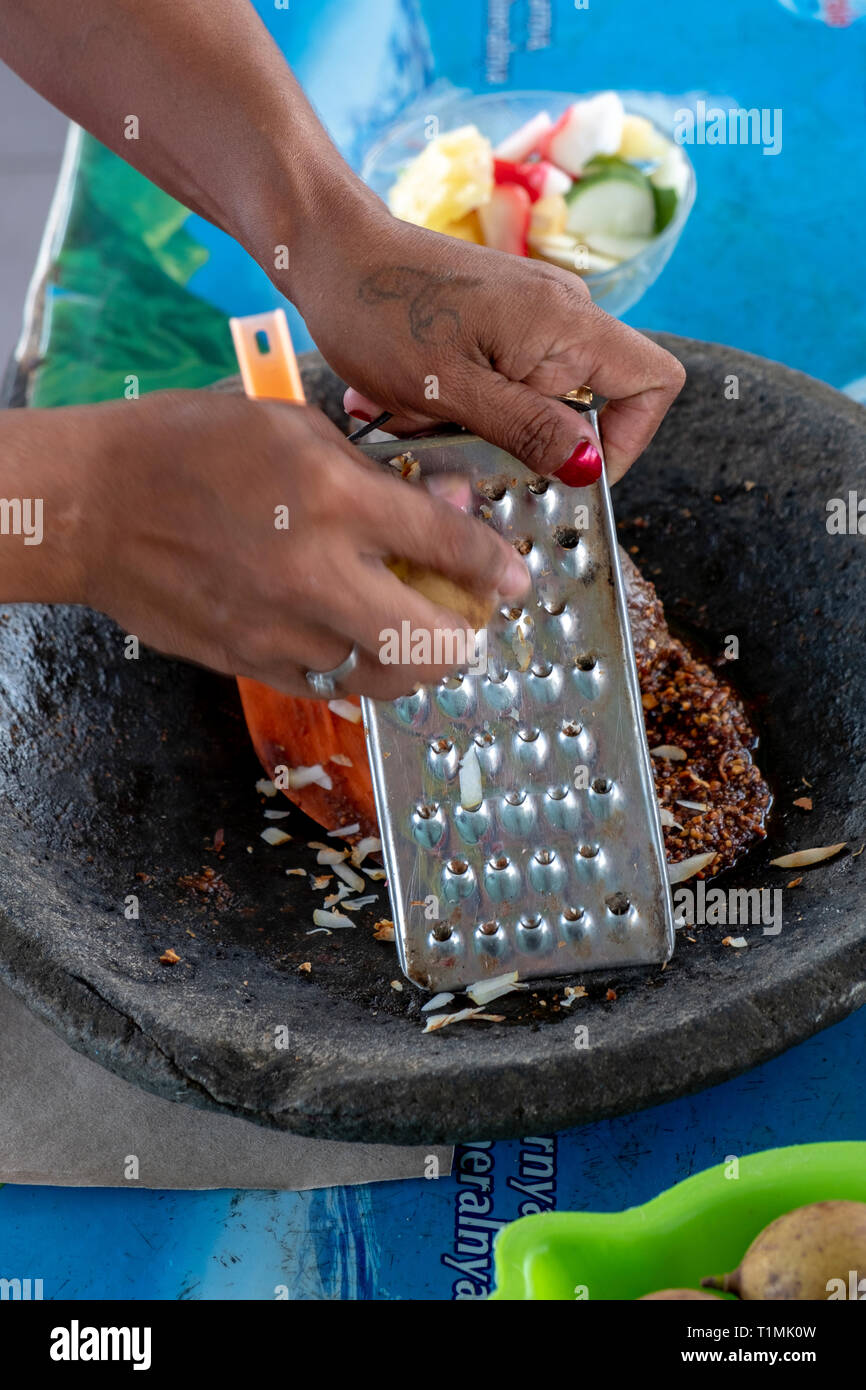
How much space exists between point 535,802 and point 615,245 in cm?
127

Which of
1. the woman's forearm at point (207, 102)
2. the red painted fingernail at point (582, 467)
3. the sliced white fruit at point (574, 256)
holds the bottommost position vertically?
the red painted fingernail at point (582, 467)

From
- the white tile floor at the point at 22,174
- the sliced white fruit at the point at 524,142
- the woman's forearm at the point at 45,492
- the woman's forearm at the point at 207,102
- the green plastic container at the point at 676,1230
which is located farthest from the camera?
the white tile floor at the point at 22,174

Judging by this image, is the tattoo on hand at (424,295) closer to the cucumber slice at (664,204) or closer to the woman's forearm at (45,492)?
the woman's forearm at (45,492)

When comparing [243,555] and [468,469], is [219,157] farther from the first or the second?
[243,555]

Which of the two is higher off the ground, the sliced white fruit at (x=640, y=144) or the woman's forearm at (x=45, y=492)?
the sliced white fruit at (x=640, y=144)

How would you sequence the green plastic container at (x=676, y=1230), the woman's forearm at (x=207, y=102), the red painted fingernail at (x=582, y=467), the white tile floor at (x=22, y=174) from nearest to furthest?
1. the green plastic container at (x=676, y=1230)
2. the red painted fingernail at (x=582, y=467)
3. the woman's forearm at (x=207, y=102)
4. the white tile floor at (x=22, y=174)

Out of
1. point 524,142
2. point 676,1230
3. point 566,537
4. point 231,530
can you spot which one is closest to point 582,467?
point 566,537

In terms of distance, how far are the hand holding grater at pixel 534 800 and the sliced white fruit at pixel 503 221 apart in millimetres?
1027

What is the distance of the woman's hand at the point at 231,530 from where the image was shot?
80cm

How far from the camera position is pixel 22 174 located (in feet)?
11.7

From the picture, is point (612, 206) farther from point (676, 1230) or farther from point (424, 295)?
point (676, 1230)

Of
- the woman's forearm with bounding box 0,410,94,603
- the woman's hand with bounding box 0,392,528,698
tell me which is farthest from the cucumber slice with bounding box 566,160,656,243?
the woman's forearm with bounding box 0,410,94,603

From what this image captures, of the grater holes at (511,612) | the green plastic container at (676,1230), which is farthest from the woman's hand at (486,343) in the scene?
the green plastic container at (676,1230)

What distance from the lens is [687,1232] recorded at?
963 millimetres
